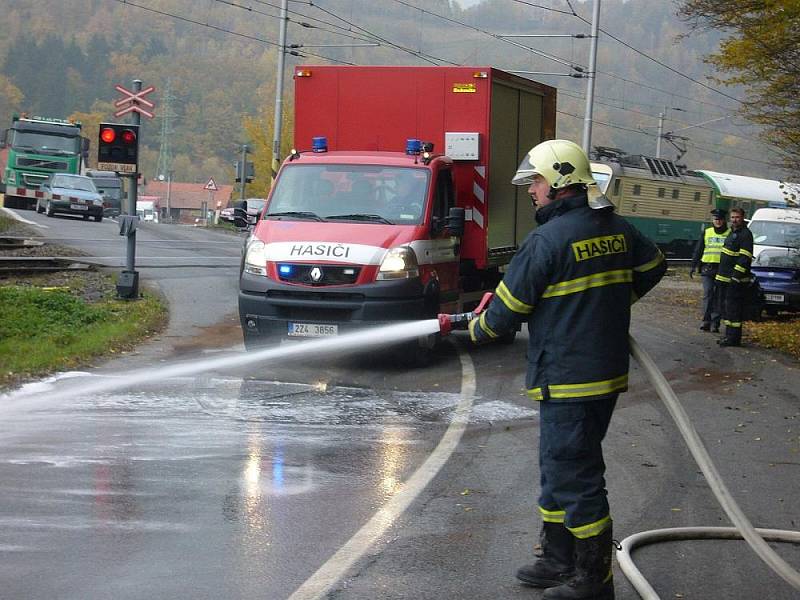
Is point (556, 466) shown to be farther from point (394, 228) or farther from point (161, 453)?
point (394, 228)

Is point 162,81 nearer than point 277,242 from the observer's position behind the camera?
No

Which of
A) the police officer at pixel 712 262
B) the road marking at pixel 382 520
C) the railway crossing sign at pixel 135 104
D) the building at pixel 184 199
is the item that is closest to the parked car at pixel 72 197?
the railway crossing sign at pixel 135 104

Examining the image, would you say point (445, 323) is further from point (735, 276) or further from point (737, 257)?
point (737, 257)

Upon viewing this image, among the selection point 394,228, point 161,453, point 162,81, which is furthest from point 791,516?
point 162,81

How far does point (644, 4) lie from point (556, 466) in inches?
2952

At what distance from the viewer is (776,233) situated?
84.3 feet

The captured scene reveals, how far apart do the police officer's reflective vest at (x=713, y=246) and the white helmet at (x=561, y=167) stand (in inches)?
559

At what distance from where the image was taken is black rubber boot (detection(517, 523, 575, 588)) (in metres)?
5.30

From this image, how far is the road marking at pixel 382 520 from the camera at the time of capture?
5.17m

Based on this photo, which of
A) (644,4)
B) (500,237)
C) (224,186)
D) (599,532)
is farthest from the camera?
(224,186)

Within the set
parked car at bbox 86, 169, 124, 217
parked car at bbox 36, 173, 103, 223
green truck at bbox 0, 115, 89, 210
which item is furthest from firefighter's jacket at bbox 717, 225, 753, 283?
parked car at bbox 86, 169, 124, 217

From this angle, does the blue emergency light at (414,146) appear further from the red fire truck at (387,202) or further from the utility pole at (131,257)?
the utility pole at (131,257)

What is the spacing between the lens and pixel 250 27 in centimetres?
9725

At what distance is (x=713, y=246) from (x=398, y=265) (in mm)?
8141
